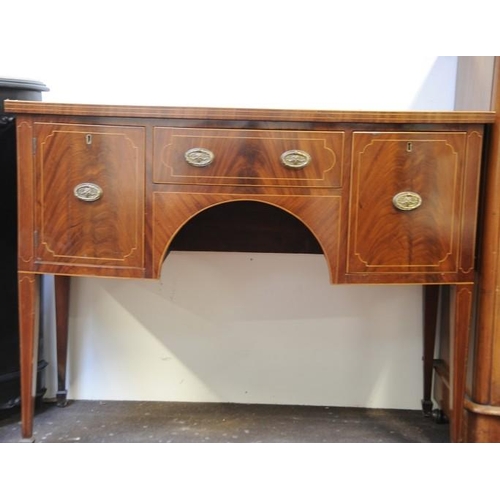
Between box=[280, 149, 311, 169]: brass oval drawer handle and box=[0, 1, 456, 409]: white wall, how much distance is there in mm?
520

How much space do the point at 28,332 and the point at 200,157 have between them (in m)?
0.66

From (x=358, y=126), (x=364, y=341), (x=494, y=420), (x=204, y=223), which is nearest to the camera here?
(x=358, y=126)

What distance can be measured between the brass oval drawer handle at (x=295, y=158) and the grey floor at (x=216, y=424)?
32.4 inches

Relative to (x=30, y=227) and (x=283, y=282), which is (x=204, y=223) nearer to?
(x=283, y=282)

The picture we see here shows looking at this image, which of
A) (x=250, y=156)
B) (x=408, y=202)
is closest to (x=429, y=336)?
(x=408, y=202)

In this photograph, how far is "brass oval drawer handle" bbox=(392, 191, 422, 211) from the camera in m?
1.47

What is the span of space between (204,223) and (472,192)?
0.80m

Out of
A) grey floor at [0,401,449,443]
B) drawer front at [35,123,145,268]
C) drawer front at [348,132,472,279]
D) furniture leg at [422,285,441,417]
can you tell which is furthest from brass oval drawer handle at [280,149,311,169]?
grey floor at [0,401,449,443]

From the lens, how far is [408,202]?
4.83 ft

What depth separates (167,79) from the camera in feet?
6.37

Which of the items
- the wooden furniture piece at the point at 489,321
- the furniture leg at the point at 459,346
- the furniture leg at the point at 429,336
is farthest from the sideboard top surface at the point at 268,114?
the furniture leg at the point at 429,336

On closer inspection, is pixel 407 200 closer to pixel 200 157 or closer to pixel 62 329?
pixel 200 157

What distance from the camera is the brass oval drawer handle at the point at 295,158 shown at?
1467mm

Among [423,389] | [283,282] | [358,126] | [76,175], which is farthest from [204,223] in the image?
[423,389]
